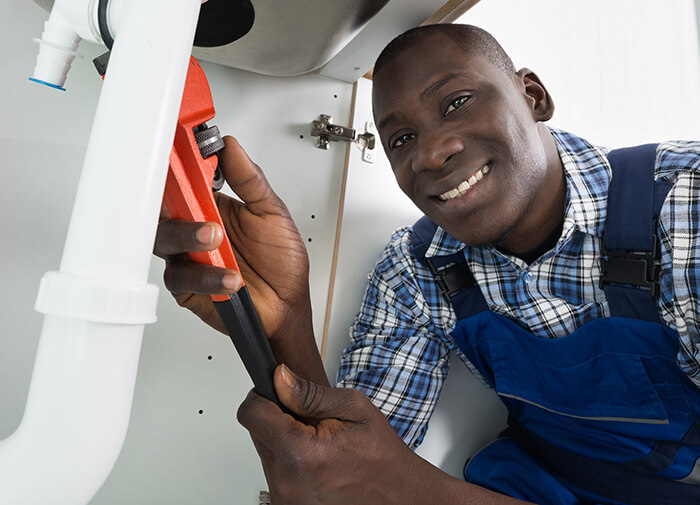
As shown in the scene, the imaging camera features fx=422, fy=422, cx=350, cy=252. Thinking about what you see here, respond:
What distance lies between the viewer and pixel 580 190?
A: 667 millimetres

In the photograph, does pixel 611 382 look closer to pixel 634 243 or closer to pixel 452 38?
pixel 634 243

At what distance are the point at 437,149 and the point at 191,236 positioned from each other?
403 mm

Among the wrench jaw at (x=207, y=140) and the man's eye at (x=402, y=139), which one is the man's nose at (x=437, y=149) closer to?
the man's eye at (x=402, y=139)

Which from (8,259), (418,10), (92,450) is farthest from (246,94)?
(92,450)

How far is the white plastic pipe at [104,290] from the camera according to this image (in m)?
0.19

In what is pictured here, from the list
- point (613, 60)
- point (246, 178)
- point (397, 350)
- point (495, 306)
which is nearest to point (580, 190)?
point (495, 306)

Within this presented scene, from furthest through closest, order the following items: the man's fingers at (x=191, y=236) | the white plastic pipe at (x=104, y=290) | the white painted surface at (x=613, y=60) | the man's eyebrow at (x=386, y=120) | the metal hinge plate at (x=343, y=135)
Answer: the white painted surface at (x=613, y=60)
the metal hinge plate at (x=343, y=135)
the man's eyebrow at (x=386, y=120)
the man's fingers at (x=191, y=236)
the white plastic pipe at (x=104, y=290)

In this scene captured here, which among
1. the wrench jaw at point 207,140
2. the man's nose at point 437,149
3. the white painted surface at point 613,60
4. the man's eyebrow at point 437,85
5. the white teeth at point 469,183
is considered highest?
the white painted surface at point 613,60

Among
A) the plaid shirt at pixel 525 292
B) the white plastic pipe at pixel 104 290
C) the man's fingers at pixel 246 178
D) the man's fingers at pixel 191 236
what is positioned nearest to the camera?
the white plastic pipe at pixel 104 290

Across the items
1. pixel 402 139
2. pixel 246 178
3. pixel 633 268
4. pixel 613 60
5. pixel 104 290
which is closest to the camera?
pixel 104 290

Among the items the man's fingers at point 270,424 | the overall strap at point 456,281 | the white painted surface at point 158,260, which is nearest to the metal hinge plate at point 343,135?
the white painted surface at point 158,260

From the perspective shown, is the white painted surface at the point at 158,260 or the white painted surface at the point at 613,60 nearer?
the white painted surface at the point at 158,260

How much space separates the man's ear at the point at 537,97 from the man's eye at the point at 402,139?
8.7 inches

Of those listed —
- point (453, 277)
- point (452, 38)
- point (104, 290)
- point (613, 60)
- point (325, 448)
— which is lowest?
point (325, 448)
